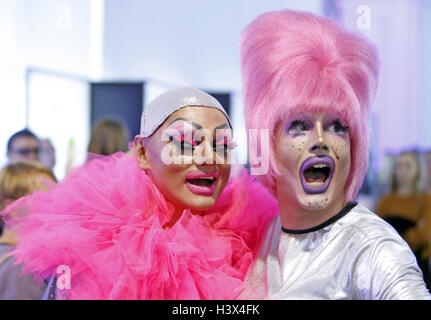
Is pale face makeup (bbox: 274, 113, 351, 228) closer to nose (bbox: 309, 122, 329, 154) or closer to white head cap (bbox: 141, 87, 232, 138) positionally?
nose (bbox: 309, 122, 329, 154)

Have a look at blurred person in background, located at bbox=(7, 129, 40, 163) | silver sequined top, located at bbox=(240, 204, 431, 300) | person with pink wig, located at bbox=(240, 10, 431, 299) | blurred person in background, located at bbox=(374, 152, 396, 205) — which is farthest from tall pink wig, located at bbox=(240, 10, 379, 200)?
blurred person in background, located at bbox=(7, 129, 40, 163)

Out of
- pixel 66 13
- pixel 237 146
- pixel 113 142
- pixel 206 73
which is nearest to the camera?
pixel 237 146

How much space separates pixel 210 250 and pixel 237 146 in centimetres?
25

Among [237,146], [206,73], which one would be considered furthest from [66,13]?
[237,146]

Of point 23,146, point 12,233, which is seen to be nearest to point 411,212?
point 12,233

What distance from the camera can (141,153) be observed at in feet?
4.05

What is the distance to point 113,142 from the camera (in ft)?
7.82

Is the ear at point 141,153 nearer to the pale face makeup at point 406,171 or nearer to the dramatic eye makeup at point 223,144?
the dramatic eye makeup at point 223,144

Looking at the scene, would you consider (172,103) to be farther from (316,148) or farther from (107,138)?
(107,138)

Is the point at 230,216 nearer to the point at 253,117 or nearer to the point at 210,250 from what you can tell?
the point at 210,250

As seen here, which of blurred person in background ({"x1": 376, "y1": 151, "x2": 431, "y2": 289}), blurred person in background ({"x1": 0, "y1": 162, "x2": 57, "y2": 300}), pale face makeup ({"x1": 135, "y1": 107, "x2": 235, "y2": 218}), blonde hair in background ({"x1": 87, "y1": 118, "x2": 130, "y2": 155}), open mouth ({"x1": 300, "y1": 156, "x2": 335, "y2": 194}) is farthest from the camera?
blonde hair in background ({"x1": 87, "y1": 118, "x2": 130, "y2": 155})

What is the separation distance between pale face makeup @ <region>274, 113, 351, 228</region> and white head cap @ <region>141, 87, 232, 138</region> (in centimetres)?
19

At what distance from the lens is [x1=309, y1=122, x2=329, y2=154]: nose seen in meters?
1.02

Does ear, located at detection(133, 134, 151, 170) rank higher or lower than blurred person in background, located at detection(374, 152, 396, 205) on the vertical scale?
higher
